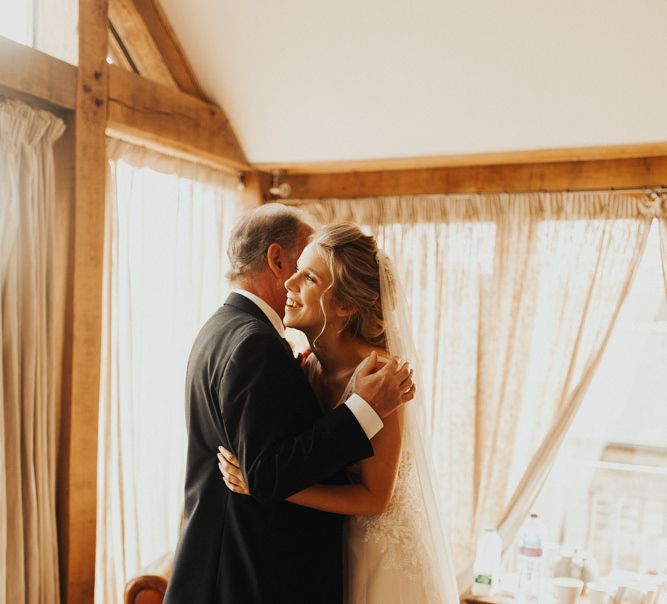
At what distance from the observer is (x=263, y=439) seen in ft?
5.55

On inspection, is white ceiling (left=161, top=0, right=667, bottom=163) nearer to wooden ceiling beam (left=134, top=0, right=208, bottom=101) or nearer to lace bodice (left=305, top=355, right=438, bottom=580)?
wooden ceiling beam (left=134, top=0, right=208, bottom=101)

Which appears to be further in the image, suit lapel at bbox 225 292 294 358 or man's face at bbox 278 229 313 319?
man's face at bbox 278 229 313 319

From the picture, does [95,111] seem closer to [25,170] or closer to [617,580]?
[25,170]

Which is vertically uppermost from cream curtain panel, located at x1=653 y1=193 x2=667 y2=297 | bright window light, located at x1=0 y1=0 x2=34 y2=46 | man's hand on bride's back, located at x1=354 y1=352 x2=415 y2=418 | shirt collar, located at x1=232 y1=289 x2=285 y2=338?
bright window light, located at x1=0 y1=0 x2=34 y2=46

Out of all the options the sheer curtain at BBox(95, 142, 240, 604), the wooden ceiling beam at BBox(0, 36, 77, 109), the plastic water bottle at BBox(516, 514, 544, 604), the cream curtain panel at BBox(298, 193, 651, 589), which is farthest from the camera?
the cream curtain panel at BBox(298, 193, 651, 589)

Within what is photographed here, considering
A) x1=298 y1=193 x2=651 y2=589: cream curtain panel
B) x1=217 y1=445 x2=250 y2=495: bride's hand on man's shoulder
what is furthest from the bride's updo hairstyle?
x1=298 y1=193 x2=651 y2=589: cream curtain panel

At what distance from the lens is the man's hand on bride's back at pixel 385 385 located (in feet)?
5.75

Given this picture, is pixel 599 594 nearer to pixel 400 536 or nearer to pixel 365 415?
pixel 400 536

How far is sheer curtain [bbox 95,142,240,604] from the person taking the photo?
3061 millimetres

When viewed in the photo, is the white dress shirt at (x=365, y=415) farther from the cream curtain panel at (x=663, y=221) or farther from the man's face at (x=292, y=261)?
the cream curtain panel at (x=663, y=221)

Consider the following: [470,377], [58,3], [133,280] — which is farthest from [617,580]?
[58,3]

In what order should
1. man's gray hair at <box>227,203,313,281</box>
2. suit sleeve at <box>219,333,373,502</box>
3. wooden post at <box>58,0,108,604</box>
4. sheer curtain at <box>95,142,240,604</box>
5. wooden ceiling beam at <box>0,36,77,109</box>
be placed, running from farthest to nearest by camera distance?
sheer curtain at <box>95,142,240,604</box>, wooden post at <box>58,0,108,604</box>, wooden ceiling beam at <box>0,36,77,109</box>, man's gray hair at <box>227,203,313,281</box>, suit sleeve at <box>219,333,373,502</box>

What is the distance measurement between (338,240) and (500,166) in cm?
174

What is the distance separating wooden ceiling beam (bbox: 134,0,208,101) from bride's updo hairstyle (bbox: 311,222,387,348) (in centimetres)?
176
